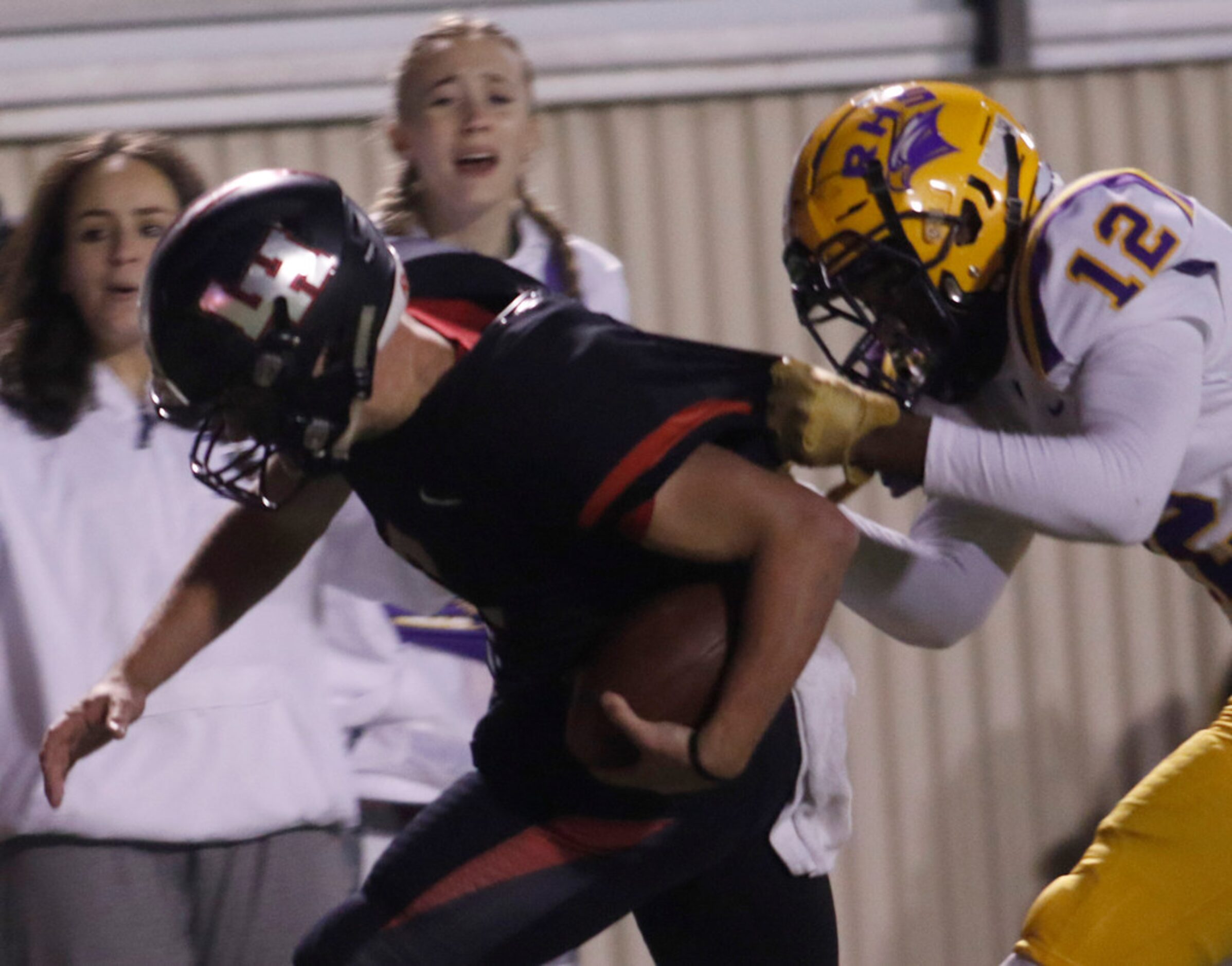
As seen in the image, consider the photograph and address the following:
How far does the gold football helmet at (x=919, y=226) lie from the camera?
83.4 inches

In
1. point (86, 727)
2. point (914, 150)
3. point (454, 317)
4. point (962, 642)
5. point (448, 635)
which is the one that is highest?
point (914, 150)

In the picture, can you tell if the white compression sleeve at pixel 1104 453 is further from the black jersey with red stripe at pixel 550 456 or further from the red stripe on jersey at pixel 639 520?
the red stripe on jersey at pixel 639 520

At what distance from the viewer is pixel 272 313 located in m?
1.62

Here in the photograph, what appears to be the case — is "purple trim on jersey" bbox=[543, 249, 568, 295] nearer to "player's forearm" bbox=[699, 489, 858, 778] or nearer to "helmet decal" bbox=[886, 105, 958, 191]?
"helmet decal" bbox=[886, 105, 958, 191]

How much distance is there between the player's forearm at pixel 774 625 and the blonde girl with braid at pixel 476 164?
122cm

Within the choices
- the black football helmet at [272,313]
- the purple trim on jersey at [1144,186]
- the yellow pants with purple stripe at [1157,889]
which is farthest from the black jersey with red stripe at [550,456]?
the yellow pants with purple stripe at [1157,889]

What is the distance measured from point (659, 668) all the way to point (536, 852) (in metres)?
0.29

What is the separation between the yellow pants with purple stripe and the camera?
6.52 ft

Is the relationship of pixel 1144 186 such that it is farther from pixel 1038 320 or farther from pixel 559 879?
pixel 559 879

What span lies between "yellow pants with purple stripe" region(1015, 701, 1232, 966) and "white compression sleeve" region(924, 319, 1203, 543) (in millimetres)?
376

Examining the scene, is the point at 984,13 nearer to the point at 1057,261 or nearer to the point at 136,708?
the point at 1057,261

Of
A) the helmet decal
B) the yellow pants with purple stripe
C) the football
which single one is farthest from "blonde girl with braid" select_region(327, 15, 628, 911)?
the yellow pants with purple stripe

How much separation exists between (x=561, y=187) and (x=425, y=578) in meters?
1.68

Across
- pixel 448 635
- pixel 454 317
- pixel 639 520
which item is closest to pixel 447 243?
pixel 448 635
